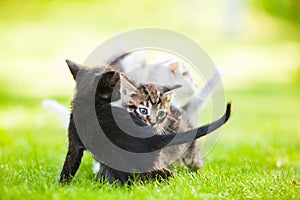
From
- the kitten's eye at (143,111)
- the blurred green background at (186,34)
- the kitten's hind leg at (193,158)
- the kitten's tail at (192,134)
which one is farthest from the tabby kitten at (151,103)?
the blurred green background at (186,34)

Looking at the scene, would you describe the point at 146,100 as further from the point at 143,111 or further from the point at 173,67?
the point at 173,67

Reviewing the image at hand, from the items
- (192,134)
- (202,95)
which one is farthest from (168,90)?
(202,95)

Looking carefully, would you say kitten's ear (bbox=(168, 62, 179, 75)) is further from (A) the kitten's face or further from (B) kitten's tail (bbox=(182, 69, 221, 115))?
(A) the kitten's face

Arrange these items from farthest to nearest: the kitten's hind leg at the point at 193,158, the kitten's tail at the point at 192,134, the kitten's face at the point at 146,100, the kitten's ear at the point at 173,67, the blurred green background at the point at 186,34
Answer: the blurred green background at the point at 186,34 < the kitten's ear at the point at 173,67 < the kitten's hind leg at the point at 193,158 < the kitten's face at the point at 146,100 < the kitten's tail at the point at 192,134

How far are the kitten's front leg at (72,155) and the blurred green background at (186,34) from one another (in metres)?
0.13

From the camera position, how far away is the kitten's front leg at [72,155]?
4098 millimetres

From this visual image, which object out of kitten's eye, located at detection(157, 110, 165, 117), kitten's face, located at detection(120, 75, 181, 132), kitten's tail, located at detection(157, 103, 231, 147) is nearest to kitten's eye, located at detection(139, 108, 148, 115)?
kitten's face, located at detection(120, 75, 181, 132)

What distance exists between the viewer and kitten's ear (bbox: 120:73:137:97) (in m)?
4.09

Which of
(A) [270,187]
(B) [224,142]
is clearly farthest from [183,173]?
(B) [224,142]

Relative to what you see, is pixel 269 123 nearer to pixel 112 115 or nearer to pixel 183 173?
pixel 183 173

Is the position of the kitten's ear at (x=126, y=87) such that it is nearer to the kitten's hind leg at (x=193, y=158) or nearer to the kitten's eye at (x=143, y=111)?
the kitten's eye at (x=143, y=111)

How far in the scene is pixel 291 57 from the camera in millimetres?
17750

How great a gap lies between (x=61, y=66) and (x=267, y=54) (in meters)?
7.26

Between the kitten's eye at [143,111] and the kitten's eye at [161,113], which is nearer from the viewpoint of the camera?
the kitten's eye at [143,111]
